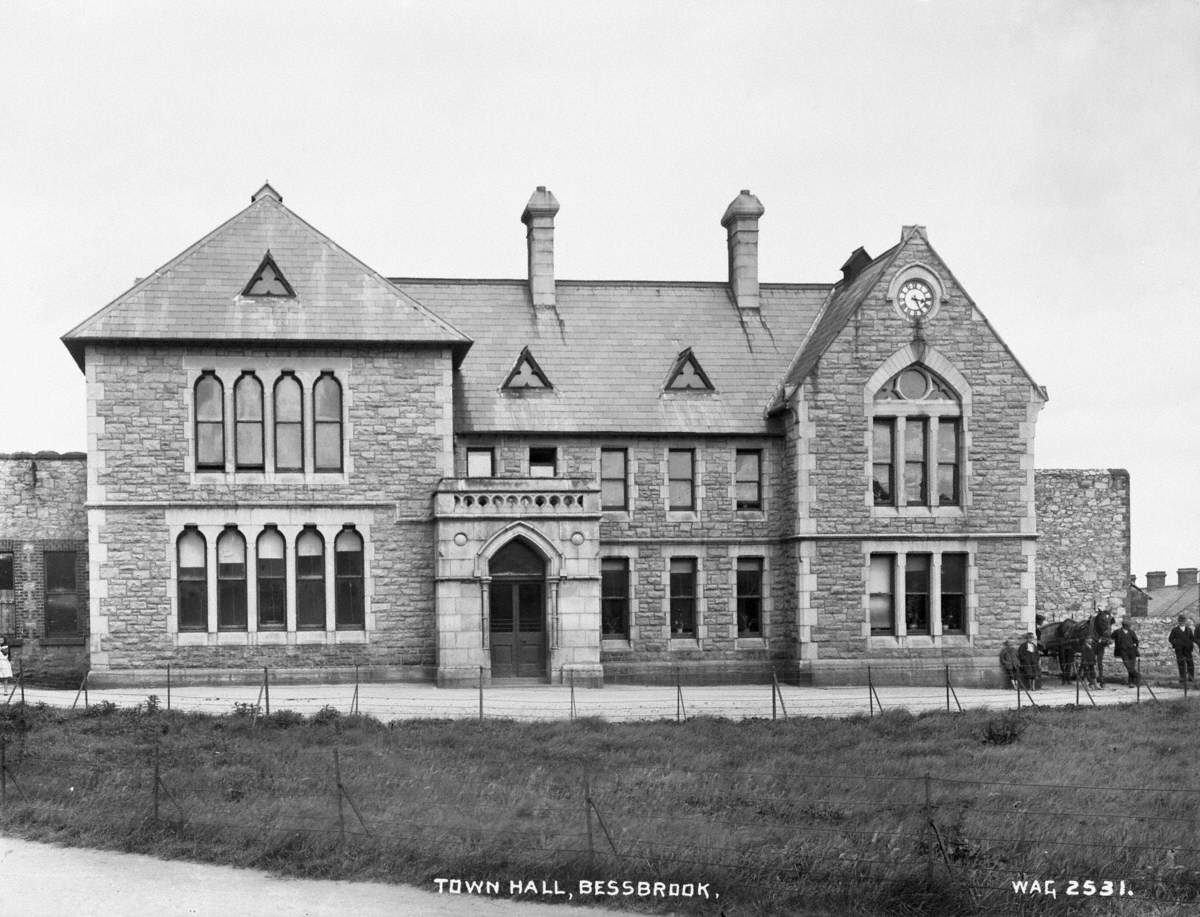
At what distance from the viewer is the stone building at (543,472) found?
29438 mm

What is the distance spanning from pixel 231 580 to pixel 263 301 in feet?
19.9

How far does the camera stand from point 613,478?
33.2 meters

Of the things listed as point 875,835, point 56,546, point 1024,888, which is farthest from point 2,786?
point 56,546

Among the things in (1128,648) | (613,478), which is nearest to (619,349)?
(613,478)

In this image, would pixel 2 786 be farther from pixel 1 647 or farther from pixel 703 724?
pixel 1 647

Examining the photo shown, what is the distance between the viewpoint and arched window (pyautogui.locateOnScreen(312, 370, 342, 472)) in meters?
30.2

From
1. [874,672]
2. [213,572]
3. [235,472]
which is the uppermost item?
[235,472]

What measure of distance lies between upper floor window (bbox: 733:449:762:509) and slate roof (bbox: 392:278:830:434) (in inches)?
29.4

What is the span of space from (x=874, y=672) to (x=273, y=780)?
17732 millimetres

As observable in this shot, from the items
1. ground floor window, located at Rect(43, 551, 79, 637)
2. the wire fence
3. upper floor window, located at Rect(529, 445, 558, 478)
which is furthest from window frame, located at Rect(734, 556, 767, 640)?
ground floor window, located at Rect(43, 551, 79, 637)

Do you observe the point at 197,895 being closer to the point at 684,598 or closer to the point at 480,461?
the point at 480,461

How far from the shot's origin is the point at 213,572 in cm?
2945

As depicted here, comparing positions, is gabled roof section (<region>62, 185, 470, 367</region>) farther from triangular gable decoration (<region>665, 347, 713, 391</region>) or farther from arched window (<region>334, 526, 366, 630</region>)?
triangular gable decoration (<region>665, 347, 713, 391</region>)

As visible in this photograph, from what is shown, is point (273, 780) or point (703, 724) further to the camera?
point (703, 724)
